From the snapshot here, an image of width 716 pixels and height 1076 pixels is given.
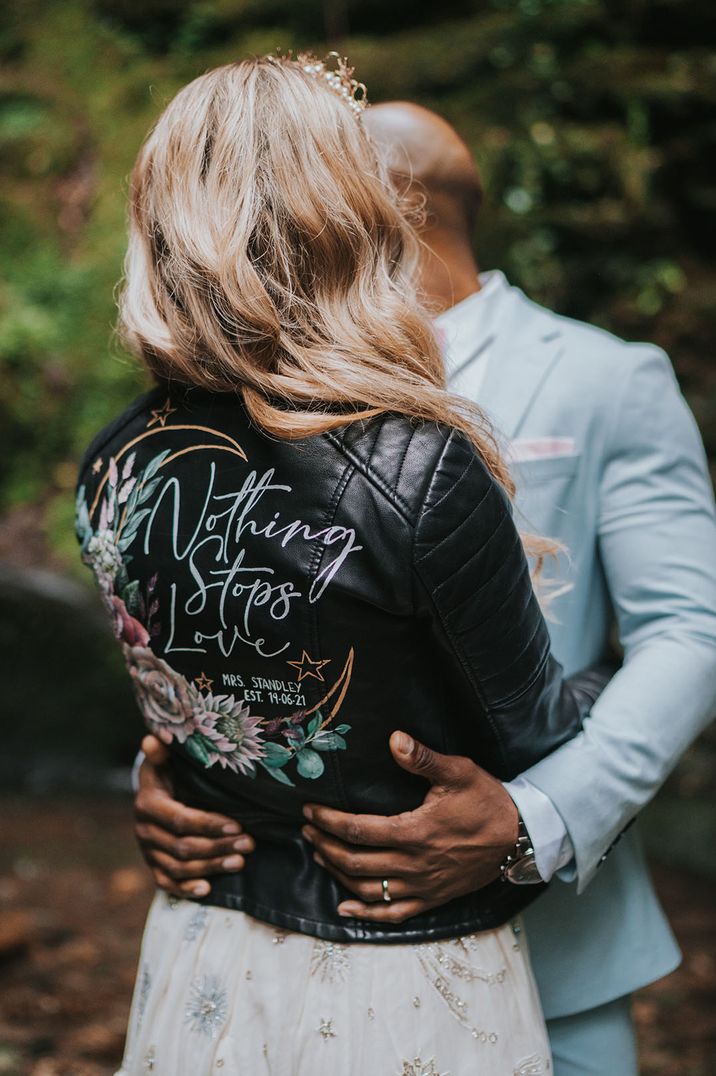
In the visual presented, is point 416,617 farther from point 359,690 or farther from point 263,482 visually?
point 263,482

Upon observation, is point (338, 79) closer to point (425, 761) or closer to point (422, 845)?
point (425, 761)

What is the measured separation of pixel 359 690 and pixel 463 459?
33 cm

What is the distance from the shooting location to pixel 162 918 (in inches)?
63.9

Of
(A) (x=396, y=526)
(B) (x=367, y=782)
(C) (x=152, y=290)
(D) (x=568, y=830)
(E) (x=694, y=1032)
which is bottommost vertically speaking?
(E) (x=694, y=1032)

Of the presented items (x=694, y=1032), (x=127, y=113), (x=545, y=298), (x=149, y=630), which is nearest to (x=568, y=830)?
(x=149, y=630)

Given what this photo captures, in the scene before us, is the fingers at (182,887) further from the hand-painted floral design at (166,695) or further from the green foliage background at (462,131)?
the green foliage background at (462,131)

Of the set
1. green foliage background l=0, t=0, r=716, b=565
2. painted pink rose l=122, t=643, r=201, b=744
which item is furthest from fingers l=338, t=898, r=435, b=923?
green foliage background l=0, t=0, r=716, b=565

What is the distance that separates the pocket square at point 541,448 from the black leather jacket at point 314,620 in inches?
17.8

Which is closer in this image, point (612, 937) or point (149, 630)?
point (149, 630)

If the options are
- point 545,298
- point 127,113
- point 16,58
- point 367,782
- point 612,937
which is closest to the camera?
point 367,782

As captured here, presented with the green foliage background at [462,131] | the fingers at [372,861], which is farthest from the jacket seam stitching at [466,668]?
the green foliage background at [462,131]

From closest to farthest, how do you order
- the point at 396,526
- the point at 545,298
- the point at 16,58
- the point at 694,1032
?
the point at 396,526 < the point at 694,1032 < the point at 545,298 < the point at 16,58

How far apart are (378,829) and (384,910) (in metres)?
0.12

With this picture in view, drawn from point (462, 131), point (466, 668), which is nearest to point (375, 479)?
point (466, 668)
